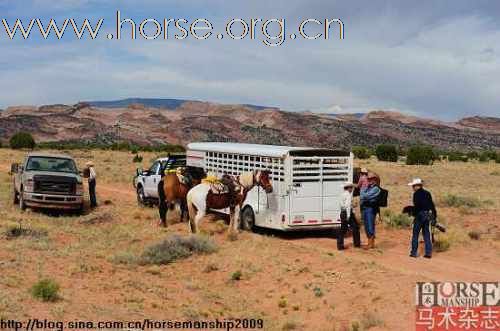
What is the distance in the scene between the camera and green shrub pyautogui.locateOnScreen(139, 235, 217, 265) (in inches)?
607

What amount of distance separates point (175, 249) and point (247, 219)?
12.1ft

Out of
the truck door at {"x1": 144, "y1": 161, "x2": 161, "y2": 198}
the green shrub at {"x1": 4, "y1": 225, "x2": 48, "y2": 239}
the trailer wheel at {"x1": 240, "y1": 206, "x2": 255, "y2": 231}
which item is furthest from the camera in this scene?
the truck door at {"x1": 144, "y1": 161, "x2": 161, "y2": 198}

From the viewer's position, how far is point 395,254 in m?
16.5

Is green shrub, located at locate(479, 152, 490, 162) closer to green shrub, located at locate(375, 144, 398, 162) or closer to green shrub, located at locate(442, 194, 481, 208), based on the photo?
green shrub, located at locate(375, 144, 398, 162)

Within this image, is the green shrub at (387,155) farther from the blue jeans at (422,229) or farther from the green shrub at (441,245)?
the blue jeans at (422,229)

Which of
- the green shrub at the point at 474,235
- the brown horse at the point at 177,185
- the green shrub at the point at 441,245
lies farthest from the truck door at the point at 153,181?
the green shrub at the point at 474,235

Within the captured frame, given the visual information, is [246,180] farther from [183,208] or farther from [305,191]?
[183,208]

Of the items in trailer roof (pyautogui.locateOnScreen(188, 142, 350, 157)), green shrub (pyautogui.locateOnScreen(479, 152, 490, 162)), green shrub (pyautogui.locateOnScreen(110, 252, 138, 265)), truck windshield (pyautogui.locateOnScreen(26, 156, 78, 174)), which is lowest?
green shrub (pyautogui.locateOnScreen(110, 252, 138, 265))

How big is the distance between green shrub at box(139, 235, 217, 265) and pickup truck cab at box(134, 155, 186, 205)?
6404 millimetres

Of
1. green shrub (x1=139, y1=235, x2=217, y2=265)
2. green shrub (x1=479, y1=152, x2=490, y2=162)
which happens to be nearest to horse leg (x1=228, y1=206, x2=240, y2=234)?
green shrub (x1=139, y1=235, x2=217, y2=265)

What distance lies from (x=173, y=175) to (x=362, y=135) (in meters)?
112

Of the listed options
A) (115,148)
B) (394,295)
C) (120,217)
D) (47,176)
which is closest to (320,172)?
(394,295)

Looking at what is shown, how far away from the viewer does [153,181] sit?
75.6ft

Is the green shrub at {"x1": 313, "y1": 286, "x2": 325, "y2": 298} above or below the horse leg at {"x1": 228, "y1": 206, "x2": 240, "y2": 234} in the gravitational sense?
below
